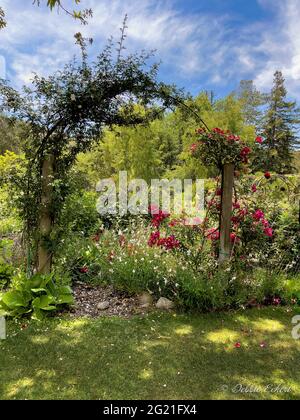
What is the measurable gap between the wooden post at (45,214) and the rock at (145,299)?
3.89 feet

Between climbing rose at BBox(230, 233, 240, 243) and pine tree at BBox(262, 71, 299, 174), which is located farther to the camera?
pine tree at BBox(262, 71, 299, 174)

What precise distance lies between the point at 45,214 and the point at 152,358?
199cm

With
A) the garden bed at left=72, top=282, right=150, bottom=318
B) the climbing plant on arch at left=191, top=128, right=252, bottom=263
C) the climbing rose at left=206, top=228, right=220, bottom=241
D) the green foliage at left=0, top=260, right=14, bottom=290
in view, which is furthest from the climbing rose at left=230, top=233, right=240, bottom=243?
the green foliage at left=0, top=260, right=14, bottom=290

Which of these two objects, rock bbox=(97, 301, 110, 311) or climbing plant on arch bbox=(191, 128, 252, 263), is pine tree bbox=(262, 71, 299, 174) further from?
rock bbox=(97, 301, 110, 311)

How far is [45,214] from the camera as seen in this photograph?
11.7 feet

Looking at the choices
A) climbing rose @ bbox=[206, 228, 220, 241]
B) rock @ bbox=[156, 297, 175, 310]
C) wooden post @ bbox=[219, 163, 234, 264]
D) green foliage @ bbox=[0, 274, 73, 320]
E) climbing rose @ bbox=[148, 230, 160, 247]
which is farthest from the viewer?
climbing rose @ bbox=[148, 230, 160, 247]

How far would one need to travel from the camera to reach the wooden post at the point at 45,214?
3.54 meters

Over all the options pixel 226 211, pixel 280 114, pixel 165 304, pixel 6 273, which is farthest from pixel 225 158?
pixel 280 114

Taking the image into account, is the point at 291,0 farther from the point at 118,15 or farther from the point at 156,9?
the point at 118,15

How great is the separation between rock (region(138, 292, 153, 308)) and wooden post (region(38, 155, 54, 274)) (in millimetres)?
1186

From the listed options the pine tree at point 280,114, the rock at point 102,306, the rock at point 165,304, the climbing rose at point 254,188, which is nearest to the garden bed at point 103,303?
the rock at point 102,306

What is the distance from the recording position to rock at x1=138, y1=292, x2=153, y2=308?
11.9ft

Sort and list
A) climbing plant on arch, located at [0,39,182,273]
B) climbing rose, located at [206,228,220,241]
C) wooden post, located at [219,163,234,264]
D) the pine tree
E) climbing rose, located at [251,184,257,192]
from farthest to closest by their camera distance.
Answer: the pine tree < climbing rose, located at [251,184,257,192] < climbing rose, located at [206,228,220,241] < wooden post, located at [219,163,234,264] < climbing plant on arch, located at [0,39,182,273]

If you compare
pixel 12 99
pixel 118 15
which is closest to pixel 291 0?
pixel 118 15
